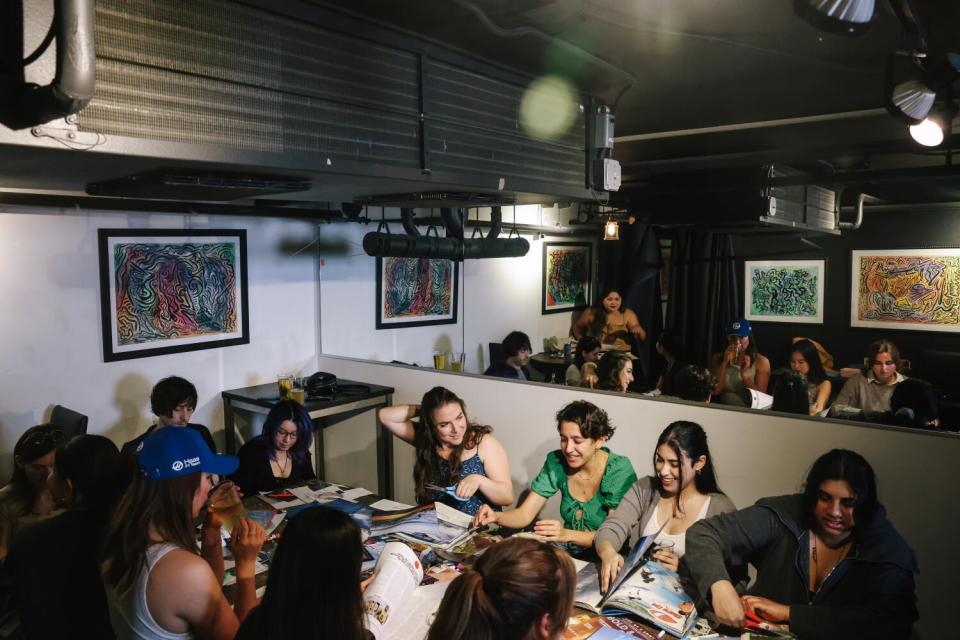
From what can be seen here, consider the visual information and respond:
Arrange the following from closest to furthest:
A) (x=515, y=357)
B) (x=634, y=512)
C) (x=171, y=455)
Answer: (x=171, y=455), (x=634, y=512), (x=515, y=357)

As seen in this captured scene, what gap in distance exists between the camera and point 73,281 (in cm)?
364

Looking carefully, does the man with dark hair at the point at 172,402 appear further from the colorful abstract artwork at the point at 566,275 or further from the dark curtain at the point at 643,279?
the dark curtain at the point at 643,279

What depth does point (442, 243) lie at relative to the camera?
495cm

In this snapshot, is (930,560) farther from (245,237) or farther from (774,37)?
(245,237)

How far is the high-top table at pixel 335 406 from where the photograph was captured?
419 centimetres

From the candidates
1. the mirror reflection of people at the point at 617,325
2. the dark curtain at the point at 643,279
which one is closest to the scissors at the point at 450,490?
the mirror reflection of people at the point at 617,325

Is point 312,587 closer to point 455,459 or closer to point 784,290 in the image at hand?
point 455,459

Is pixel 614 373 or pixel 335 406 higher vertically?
pixel 614 373

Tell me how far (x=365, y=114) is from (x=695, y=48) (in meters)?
1.53

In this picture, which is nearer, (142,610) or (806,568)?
(142,610)

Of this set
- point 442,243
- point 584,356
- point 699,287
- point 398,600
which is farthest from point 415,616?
point 699,287

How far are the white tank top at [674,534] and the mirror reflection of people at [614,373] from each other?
1.45m

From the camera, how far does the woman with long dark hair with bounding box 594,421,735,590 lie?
8.02 feet

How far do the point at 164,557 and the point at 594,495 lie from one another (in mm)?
1735
